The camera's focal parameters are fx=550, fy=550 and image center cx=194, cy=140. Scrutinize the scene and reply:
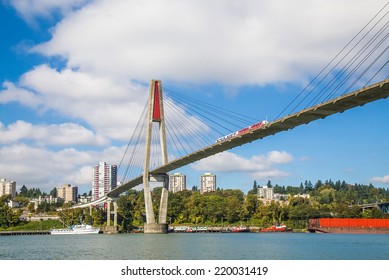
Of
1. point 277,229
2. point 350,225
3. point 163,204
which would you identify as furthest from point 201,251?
point 350,225

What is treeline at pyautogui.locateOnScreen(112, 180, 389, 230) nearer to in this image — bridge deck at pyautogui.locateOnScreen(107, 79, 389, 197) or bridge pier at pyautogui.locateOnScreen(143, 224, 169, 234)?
bridge pier at pyautogui.locateOnScreen(143, 224, 169, 234)

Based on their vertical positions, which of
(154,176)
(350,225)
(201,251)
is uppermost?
(154,176)

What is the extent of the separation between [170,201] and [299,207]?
25.3m

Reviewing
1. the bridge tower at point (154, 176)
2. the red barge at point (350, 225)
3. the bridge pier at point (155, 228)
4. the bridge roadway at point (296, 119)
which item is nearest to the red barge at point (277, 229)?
the red barge at point (350, 225)

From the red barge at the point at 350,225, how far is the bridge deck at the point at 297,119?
34.0 metres

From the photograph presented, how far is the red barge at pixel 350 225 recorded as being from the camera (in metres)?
88.7

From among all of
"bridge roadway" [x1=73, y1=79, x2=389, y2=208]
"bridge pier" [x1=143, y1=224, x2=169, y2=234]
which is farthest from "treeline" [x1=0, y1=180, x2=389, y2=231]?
"bridge roadway" [x1=73, y1=79, x2=389, y2=208]

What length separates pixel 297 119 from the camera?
45.7 metres

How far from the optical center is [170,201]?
10925cm

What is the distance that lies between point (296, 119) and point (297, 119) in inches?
3.3

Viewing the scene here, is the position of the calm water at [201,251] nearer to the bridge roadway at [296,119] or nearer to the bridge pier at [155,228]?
the bridge roadway at [296,119]

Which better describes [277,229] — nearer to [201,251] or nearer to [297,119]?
[297,119]
